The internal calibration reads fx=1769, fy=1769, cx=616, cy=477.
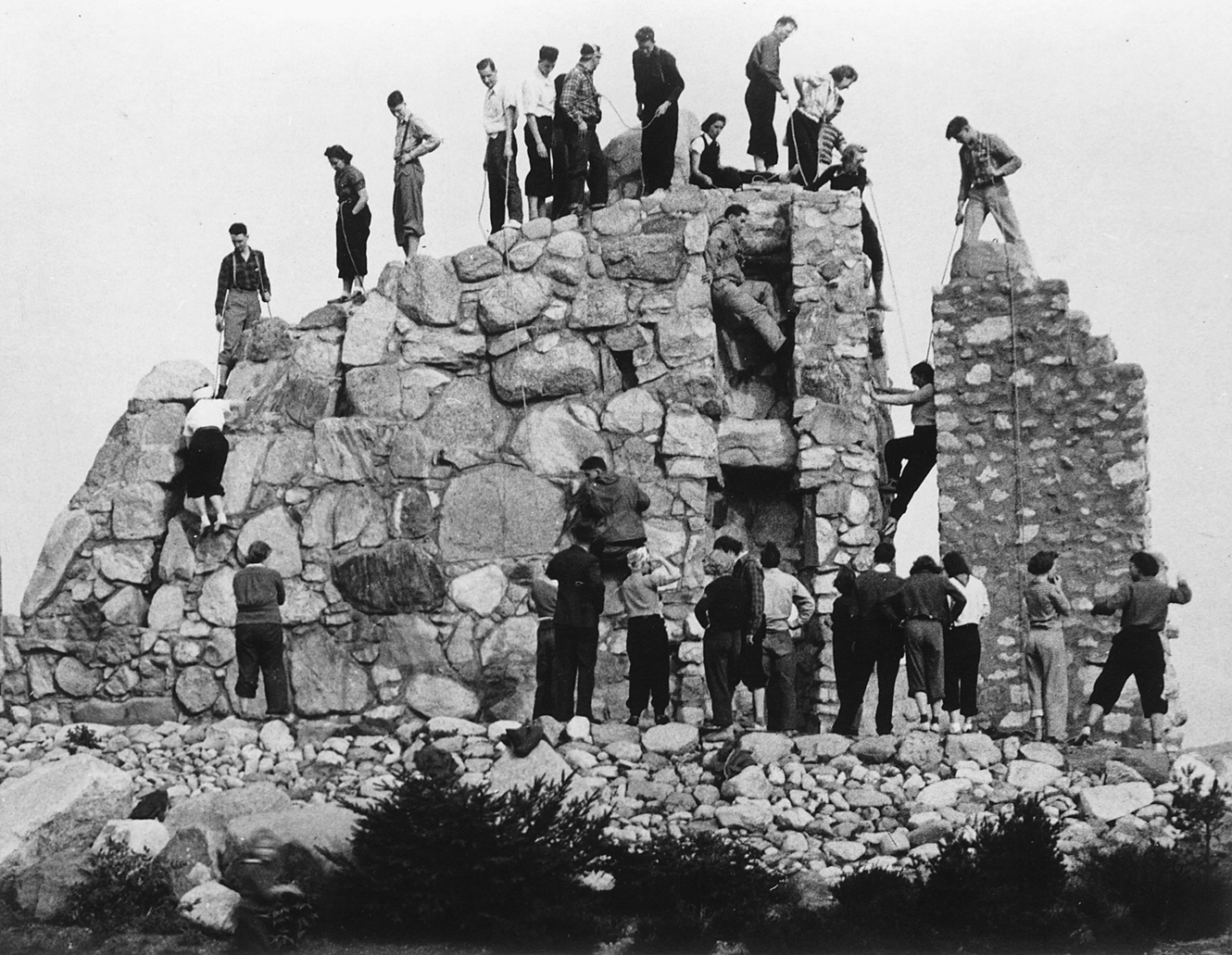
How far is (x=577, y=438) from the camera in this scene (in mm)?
15914

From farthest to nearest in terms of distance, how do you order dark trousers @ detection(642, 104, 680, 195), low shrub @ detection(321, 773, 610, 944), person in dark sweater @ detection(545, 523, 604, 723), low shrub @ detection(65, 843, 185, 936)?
1. dark trousers @ detection(642, 104, 680, 195)
2. person in dark sweater @ detection(545, 523, 604, 723)
3. low shrub @ detection(65, 843, 185, 936)
4. low shrub @ detection(321, 773, 610, 944)

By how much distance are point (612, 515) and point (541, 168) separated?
369cm

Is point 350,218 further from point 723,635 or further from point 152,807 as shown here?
point 152,807

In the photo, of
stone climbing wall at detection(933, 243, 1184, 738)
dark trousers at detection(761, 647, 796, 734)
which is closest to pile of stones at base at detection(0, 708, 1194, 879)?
dark trousers at detection(761, 647, 796, 734)

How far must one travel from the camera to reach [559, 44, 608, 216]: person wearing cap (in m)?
16.3

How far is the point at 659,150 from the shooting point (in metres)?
16.7

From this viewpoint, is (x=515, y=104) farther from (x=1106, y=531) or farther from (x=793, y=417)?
(x=1106, y=531)

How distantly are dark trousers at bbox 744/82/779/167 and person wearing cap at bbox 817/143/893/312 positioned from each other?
0.58m

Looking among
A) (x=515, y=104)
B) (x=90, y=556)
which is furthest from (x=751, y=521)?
(x=90, y=556)

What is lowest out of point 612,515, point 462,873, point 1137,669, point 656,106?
point 462,873

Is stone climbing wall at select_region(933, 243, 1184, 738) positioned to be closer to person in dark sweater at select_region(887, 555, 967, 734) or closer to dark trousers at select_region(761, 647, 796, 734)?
person in dark sweater at select_region(887, 555, 967, 734)

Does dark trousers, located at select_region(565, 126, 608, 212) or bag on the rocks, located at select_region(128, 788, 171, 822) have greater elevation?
dark trousers, located at select_region(565, 126, 608, 212)

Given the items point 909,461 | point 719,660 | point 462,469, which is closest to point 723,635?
point 719,660

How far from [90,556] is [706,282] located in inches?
239
